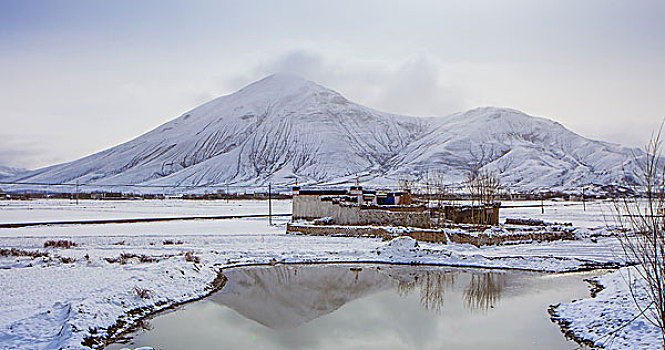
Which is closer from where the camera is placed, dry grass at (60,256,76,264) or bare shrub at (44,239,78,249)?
dry grass at (60,256,76,264)

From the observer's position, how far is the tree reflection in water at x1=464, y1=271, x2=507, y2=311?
14620 millimetres

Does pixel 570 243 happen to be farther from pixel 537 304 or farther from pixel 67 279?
pixel 67 279

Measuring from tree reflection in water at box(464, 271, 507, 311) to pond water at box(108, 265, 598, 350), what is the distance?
0.09 feet

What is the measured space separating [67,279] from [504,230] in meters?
21.0

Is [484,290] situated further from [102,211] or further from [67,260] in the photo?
[102,211]

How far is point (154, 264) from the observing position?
685 inches

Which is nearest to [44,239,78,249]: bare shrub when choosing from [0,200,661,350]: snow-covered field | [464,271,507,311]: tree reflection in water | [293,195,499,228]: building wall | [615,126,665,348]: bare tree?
[0,200,661,350]: snow-covered field

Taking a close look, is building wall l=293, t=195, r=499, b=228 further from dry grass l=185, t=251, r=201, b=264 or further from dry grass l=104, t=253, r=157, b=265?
dry grass l=104, t=253, r=157, b=265

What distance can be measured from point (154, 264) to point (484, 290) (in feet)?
33.1

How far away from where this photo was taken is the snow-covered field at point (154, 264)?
10.9 meters

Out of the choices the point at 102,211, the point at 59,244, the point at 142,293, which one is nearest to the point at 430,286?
the point at 142,293

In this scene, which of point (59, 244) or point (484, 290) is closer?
point (484, 290)

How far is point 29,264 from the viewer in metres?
17.7

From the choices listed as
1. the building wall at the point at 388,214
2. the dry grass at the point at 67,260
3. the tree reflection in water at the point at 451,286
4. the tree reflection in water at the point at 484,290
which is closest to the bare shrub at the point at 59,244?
the dry grass at the point at 67,260
